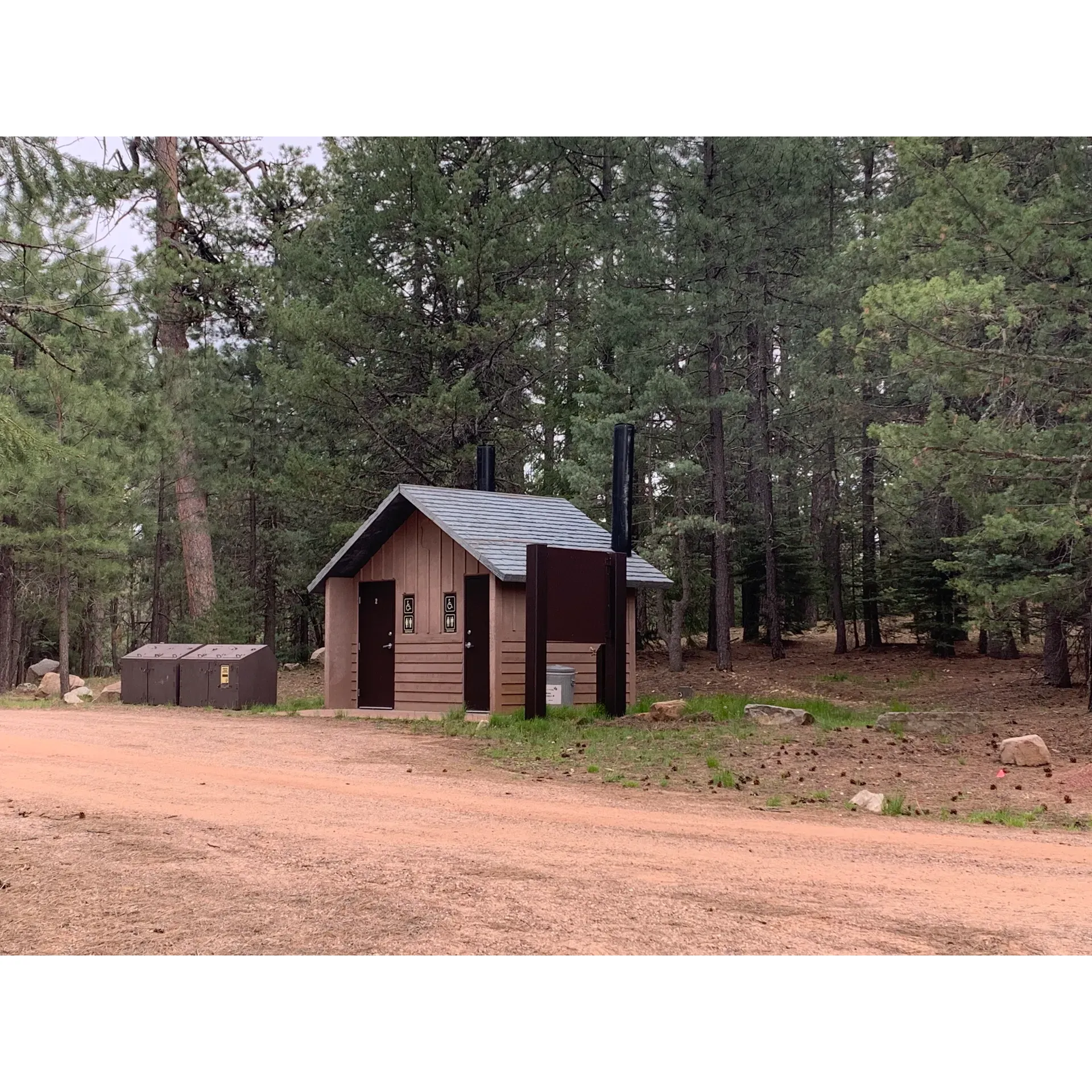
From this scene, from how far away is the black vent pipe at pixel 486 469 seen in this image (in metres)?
19.8

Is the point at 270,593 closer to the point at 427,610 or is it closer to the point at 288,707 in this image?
the point at 288,707

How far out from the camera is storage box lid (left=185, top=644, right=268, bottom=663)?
2019cm

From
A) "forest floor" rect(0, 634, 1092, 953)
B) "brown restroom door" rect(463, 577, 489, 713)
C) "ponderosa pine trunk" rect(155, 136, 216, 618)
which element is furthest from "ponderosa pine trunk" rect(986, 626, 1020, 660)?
"ponderosa pine trunk" rect(155, 136, 216, 618)

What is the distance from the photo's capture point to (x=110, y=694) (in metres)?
22.8

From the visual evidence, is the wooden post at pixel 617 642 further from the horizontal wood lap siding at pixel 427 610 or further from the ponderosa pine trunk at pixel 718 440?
the ponderosa pine trunk at pixel 718 440

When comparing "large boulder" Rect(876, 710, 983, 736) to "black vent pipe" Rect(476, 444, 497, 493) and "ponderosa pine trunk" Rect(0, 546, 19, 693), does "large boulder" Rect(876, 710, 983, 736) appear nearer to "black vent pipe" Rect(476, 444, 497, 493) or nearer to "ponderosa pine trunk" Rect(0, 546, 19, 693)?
"black vent pipe" Rect(476, 444, 497, 493)

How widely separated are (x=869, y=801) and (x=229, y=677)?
1353 centimetres

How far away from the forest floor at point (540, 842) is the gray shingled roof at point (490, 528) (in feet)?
9.79

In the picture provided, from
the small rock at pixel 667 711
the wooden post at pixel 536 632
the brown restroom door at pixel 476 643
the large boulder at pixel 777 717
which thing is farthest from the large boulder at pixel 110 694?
the large boulder at pixel 777 717

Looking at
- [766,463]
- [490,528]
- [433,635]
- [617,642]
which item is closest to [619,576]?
[617,642]

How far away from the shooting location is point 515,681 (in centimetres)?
1652

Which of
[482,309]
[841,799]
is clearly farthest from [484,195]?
[841,799]

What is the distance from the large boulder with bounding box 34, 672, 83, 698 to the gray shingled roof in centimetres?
1070

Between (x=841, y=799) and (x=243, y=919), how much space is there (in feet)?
19.0
